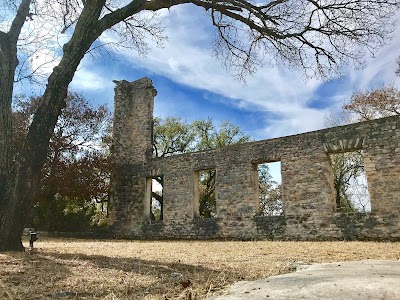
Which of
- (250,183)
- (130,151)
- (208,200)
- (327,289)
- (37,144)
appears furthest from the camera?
(208,200)

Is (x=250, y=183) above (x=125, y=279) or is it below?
above

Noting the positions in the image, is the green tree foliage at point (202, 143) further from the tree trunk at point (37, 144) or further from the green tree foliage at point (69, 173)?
the tree trunk at point (37, 144)

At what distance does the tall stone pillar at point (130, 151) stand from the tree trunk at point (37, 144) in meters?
9.36

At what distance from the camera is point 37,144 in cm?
518

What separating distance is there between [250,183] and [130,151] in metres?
6.38

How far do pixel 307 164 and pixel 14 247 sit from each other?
8305 millimetres

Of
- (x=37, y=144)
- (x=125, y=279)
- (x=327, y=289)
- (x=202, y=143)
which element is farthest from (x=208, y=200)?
(x=327, y=289)

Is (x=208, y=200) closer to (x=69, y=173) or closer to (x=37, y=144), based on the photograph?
(x=69, y=173)

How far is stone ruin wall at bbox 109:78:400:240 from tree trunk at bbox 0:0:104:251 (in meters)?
7.41

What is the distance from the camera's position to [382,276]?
2305 millimetres

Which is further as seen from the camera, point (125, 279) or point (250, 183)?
point (250, 183)

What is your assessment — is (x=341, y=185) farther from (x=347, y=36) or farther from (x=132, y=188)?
(x=347, y=36)

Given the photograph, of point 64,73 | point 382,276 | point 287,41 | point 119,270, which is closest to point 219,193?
point 287,41

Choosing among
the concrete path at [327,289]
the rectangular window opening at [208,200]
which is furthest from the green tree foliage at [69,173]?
the concrete path at [327,289]
